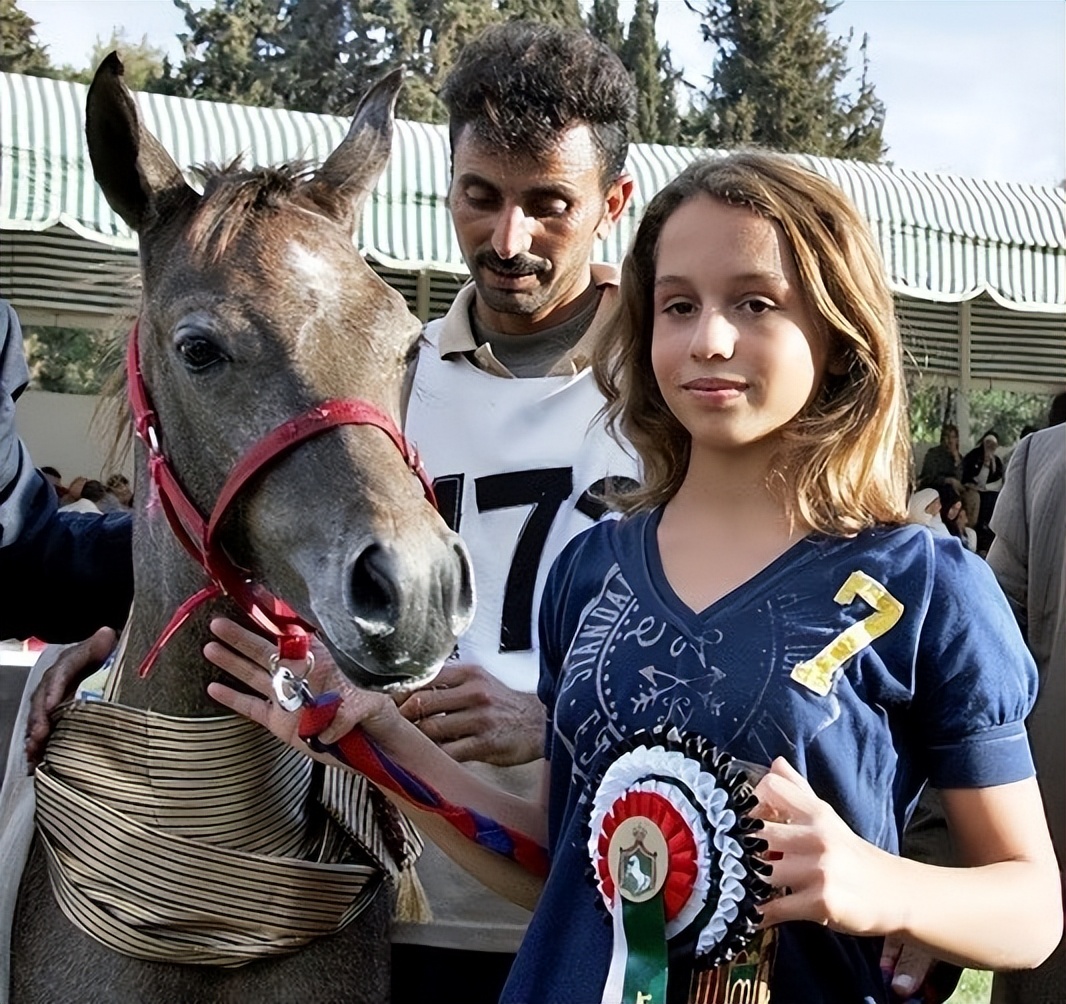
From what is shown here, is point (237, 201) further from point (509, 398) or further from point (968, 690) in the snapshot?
point (968, 690)

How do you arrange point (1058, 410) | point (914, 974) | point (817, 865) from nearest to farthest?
point (817, 865) < point (914, 974) < point (1058, 410)

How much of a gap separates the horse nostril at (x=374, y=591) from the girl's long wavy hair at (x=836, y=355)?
1.59 ft

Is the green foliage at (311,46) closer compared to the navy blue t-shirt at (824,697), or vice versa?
the navy blue t-shirt at (824,697)

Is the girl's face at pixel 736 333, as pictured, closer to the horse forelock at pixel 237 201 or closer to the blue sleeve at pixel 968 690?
the blue sleeve at pixel 968 690

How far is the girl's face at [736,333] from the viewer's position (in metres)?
1.43

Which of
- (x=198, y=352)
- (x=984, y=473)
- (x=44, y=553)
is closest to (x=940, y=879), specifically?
(x=198, y=352)

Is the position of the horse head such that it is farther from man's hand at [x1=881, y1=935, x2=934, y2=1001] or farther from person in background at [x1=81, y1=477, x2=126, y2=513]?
person in background at [x1=81, y1=477, x2=126, y2=513]

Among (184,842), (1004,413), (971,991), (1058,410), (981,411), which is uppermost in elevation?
(1058,410)

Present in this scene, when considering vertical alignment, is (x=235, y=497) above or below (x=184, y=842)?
above

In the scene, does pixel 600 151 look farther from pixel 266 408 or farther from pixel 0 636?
pixel 0 636

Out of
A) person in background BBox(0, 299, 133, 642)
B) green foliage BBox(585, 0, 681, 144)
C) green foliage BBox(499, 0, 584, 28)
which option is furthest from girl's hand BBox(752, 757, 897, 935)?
green foliage BBox(585, 0, 681, 144)

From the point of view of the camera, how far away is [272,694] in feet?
5.70

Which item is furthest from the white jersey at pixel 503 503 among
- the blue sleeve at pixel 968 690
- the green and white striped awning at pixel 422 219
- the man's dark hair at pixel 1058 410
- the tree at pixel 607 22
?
the tree at pixel 607 22

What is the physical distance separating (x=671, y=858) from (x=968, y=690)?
0.35m
